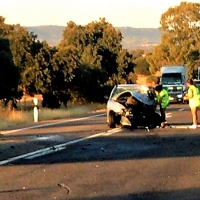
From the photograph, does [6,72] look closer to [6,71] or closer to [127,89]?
[6,71]

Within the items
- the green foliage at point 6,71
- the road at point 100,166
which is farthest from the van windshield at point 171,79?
the road at point 100,166

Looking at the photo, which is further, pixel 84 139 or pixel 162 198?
pixel 84 139

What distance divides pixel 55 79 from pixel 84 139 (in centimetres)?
3149

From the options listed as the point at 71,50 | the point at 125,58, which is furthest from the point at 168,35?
the point at 71,50

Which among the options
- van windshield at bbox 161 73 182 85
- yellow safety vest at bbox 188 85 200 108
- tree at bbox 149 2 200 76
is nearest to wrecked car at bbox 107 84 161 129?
yellow safety vest at bbox 188 85 200 108

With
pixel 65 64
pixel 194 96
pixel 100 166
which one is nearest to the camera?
pixel 100 166

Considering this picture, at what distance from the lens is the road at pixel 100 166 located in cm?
1089

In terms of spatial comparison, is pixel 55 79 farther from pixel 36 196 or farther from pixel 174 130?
pixel 36 196

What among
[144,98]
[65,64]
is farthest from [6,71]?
[144,98]

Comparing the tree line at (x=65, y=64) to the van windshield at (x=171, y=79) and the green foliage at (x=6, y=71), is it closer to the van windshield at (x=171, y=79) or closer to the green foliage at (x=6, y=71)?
the green foliage at (x=6, y=71)

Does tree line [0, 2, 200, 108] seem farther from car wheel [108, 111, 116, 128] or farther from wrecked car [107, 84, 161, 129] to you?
car wheel [108, 111, 116, 128]

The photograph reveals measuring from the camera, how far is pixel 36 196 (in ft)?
34.4

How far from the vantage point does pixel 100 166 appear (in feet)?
46.4

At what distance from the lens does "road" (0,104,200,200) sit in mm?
10891
